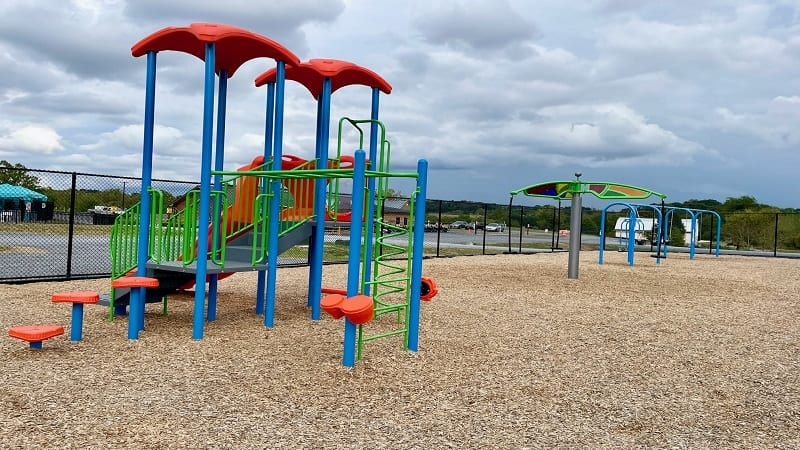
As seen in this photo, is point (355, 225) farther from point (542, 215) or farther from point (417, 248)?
point (542, 215)

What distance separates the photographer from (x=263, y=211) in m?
6.86

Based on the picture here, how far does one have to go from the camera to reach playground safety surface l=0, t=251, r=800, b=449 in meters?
Answer: 3.79

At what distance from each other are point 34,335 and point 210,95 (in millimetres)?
2674

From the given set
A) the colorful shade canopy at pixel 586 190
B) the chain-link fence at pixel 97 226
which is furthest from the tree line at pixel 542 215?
the colorful shade canopy at pixel 586 190

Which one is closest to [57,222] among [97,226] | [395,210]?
[97,226]

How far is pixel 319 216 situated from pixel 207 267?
1.43 metres

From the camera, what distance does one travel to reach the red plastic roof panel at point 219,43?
20.0ft

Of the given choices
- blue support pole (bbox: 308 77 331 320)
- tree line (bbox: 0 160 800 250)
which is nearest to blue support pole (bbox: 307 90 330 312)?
blue support pole (bbox: 308 77 331 320)

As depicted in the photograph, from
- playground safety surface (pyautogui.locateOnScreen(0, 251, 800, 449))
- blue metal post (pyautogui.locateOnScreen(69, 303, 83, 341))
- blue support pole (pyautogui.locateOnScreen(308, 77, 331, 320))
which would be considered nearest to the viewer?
playground safety surface (pyautogui.locateOnScreen(0, 251, 800, 449))

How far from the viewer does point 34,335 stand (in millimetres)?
5320

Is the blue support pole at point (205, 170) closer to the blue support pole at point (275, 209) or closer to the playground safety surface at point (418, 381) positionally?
the playground safety surface at point (418, 381)

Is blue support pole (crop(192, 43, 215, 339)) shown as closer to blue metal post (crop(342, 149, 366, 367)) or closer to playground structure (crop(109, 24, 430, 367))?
playground structure (crop(109, 24, 430, 367))

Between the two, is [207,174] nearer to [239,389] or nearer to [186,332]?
[186,332]

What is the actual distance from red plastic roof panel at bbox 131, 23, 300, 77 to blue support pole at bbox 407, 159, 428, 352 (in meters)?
2.20
